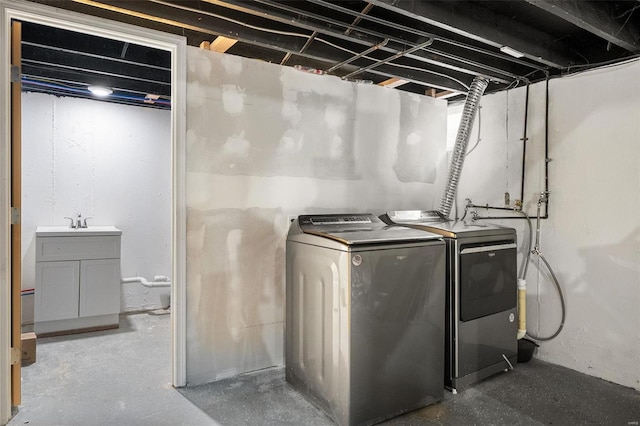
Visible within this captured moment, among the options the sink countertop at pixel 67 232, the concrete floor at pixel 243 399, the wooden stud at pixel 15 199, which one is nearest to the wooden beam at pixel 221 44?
the wooden stud at pixel 15 199

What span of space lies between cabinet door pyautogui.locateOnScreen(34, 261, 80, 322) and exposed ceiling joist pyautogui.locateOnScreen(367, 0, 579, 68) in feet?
11.5

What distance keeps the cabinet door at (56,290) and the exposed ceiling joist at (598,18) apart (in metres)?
4.14

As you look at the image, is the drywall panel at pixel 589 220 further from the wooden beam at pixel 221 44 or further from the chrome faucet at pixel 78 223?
the chrome faucet at pixel 78 223

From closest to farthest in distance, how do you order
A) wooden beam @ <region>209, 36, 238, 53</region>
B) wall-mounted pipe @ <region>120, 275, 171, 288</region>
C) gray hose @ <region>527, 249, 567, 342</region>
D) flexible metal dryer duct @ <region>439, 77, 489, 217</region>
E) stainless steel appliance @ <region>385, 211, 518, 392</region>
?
stainless steel appliance @ <region>385, 211, 518, 392</region> < wooden beam @ <region>209, 36, 238, 53</region> < gray hose @ <region>527, 249, 567, 342</region> < flexible metal dryer duct @ <region>439, 77, 489, 217</region> < wall-mounted pipe @ <region>120, 275, 171, 288</region>

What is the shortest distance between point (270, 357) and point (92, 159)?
2.94 metres

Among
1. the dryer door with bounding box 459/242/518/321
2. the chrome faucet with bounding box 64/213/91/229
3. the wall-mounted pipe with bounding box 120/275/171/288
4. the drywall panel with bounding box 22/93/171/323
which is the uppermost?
the drywall panel with bounding box 22/93/171/323

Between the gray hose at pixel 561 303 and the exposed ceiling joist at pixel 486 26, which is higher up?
the exposed ceiling joist at pixel 486 26

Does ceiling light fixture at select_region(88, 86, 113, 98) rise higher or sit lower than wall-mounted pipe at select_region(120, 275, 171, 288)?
higher

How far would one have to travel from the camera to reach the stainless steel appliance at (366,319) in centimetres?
205

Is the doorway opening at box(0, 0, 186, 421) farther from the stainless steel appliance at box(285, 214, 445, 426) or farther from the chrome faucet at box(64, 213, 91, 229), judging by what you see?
the chrome faucet at box(64, 213, 91, 229)

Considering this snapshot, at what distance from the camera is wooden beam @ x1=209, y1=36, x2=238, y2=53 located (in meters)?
2.64

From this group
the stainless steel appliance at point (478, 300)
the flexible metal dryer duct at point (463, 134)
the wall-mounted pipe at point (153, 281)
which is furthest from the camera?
the wall-mounted pipe at point (153, 281)

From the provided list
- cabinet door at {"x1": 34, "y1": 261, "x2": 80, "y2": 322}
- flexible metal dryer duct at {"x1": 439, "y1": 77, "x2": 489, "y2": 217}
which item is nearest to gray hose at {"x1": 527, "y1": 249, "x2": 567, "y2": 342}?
flexible metal dryer duct at {"x1": 439, "y1": 77, "x2": 489, "y2": 217}

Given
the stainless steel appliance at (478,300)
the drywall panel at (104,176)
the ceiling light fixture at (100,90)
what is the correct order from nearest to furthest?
1. the stainless steel appliance at (478,300)
2. the ceiling light fixture at (100,90)
3. the drywall panel at (104,176)
